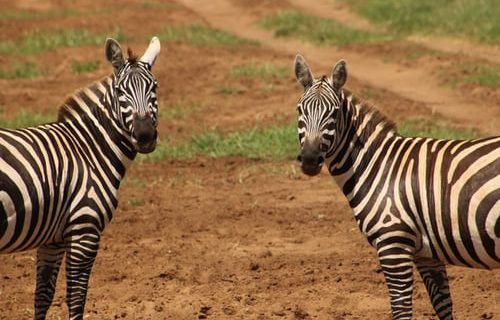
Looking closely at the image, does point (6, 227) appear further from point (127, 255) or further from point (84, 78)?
point (84, 78)

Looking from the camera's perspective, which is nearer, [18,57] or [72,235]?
[72,235]

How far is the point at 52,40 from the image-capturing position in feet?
76.7

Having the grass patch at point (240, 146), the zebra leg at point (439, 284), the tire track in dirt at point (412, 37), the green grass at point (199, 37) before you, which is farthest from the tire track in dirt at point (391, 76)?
the zebra leg at point (439, 284)

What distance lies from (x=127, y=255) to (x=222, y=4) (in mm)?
24265

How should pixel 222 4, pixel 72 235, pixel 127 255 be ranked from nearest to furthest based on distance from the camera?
pixel 72 235
pixel 127 255
pixel 222 4

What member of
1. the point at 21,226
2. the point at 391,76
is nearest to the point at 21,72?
the point at 391,76

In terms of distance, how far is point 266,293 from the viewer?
8664 millimetres

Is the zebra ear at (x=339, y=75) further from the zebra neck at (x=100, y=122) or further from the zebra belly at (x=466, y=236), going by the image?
the zebra neck at (x=100, y=122)

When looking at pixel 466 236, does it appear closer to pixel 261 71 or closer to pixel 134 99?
pixel 134 99

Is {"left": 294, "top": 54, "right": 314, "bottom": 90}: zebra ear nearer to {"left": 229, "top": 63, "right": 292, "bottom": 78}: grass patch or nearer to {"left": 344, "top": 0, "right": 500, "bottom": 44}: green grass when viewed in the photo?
{"left": 229, "top": 63, "right": 292, "bottom": 78}: grass patch

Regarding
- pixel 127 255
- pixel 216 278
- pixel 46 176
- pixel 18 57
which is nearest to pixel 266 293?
pixel 216 278

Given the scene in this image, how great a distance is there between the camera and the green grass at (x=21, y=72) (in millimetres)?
20156

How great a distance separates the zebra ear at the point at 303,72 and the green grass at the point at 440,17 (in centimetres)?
1487

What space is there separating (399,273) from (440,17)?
1868cm
